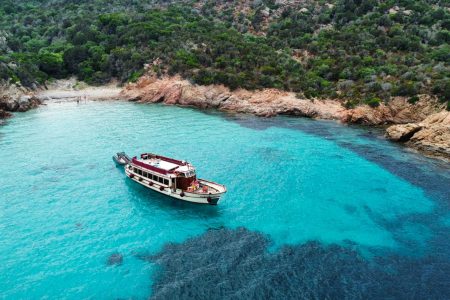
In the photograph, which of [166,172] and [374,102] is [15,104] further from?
[374,102]

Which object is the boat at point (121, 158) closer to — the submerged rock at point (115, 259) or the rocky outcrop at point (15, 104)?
the submerged rock at point (115, 259)

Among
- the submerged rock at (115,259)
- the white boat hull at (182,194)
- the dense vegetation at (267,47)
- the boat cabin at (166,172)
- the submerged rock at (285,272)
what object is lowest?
the submerged rock at (115,259)

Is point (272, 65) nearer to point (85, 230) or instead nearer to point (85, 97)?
point (85, 97)

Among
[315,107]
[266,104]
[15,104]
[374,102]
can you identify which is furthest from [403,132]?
[15,104]

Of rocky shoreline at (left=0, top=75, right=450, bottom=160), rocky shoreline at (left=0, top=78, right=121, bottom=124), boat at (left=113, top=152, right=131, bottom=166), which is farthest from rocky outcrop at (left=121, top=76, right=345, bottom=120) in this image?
boat at (left=113, top=152, right=131, bottom=166)

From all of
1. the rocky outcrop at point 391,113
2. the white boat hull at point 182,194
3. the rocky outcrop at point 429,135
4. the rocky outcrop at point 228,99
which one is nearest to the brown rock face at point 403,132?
the rocky outcrop at point 429,135

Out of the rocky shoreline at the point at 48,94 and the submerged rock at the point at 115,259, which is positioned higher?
the rocky shoreline at the point at 48,94

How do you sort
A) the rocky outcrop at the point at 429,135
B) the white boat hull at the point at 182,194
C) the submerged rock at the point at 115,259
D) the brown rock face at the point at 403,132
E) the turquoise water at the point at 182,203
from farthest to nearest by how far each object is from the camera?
the brown rock face at the point at 403,132, the rocky outcrop at the point at 429,135, the white boat hull at the point at 182,194, the turquoise water at the point at 182,203, the submerged rock at the point at 115,259
